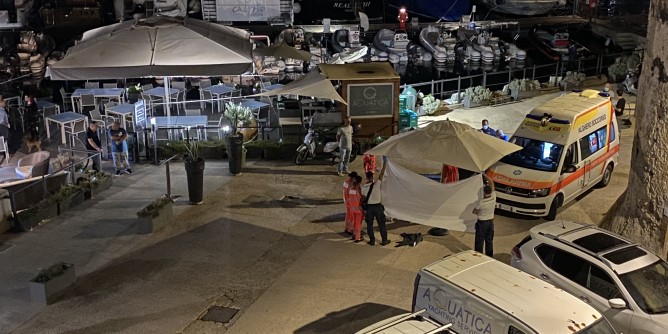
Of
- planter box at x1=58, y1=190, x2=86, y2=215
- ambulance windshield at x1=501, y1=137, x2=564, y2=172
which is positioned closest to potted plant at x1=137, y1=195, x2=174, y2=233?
planter box at x1=58, y1=190, x2=86, y2=215

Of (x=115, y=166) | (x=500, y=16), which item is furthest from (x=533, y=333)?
(x=500, y=16)

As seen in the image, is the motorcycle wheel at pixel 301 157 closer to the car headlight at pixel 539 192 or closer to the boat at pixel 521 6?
the car headlight at pixel 539 192

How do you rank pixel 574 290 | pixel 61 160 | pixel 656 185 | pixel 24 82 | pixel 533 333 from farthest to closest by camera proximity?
pixel 24 82 → pixel 61 160 → pixel 656 185 → pixel 574 290 → pixel 533 333

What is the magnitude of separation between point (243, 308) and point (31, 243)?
5.17m

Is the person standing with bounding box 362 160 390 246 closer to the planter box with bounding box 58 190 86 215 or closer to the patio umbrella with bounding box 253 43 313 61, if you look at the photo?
the planter box with bounding box 58 190 86 215

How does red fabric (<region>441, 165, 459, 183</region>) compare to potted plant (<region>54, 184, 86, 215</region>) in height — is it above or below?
above

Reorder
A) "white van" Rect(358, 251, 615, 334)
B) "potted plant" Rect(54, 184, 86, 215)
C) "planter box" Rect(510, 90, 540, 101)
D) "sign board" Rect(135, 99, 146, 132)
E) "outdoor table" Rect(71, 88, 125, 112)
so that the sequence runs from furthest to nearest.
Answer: "planter box" Rect(510, 90, 540, 101) → "outdoor table" Rect(71, 88, 125, 112) → "sign board" Rect(135, 99, 146, 132) → "potted plant" Rect(54, 184, 86, 215) → "white van" Rect(358, 251, 615, 334)

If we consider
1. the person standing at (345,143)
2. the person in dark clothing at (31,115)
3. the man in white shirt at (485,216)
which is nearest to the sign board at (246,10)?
the person in dark clothing at (31,115)

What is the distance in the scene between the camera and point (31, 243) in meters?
13.7

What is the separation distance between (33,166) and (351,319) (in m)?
9.14

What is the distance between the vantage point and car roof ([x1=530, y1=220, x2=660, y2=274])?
998 centimetres

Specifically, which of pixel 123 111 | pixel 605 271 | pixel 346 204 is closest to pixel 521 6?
pixel 123 111

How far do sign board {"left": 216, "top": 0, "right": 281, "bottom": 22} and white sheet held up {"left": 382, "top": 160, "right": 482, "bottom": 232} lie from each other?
27.2 metres

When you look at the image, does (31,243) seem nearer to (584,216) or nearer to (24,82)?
(584,216)
